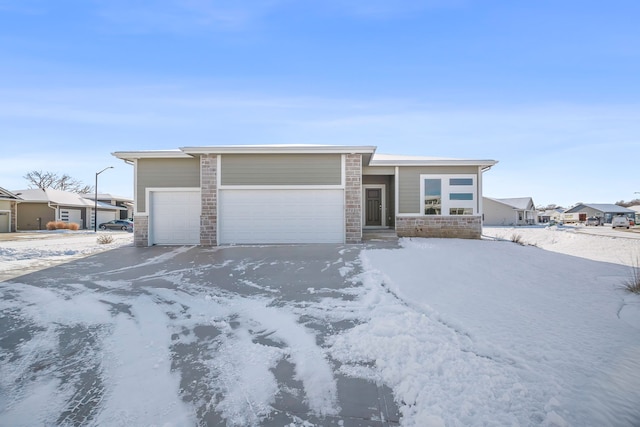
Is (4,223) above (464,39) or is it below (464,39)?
below

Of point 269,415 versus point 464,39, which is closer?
point 269,415

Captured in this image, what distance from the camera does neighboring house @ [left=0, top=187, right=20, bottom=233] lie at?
25.0 meters

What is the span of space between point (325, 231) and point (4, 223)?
91.6 feet

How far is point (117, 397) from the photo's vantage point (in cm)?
279

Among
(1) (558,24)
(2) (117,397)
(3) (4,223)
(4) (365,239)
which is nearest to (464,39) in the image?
(1) (558,24)

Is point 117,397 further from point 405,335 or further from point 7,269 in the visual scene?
point 7,269

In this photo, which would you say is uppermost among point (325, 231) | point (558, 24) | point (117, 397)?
point (558, 24)

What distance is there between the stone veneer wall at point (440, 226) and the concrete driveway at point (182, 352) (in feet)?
24.0

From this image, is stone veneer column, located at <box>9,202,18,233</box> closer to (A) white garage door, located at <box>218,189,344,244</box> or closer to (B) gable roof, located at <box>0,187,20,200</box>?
(B) gable roof, located at <box>0,187,20,200</box>

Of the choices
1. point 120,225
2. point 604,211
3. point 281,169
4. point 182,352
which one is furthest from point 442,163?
point 604,211

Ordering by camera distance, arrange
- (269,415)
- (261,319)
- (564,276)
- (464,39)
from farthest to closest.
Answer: (464,39)
(564,276)
(261,319)
(269,415)

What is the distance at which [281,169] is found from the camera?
11.8 metres

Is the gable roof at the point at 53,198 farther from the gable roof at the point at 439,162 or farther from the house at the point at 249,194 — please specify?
the gable roof at the point at 439,162

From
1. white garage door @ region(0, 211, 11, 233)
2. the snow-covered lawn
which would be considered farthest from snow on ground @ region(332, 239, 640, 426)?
white garage door @ region(0, 211, 11, 233)
